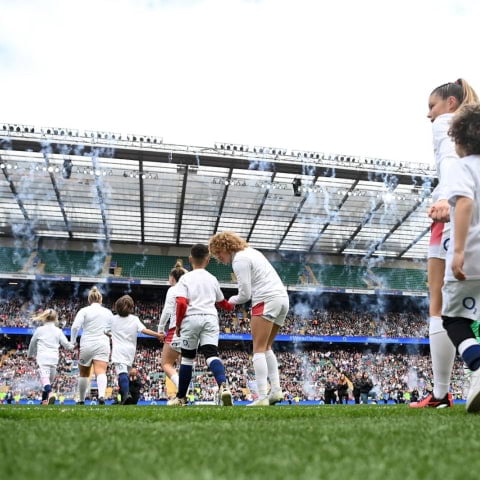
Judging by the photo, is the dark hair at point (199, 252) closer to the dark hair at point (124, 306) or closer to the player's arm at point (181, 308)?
the player's arm at point (181, 308)

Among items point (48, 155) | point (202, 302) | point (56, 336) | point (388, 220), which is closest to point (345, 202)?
point (388, 220)

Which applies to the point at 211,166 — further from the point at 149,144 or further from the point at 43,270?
the point at 43,270

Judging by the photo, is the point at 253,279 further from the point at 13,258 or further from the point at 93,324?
the point at 13,258

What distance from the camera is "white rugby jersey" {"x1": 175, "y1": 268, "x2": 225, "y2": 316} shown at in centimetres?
666

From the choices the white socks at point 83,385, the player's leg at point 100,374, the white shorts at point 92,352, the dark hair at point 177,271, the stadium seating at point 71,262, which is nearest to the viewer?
the dark hair at point 177,271

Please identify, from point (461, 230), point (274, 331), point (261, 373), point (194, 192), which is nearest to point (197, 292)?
point (274, 331)

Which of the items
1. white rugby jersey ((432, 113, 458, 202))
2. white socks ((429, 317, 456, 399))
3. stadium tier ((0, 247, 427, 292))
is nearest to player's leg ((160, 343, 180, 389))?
white socks ((429, 317, 456, 399))

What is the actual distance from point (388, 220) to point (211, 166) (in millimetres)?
11925

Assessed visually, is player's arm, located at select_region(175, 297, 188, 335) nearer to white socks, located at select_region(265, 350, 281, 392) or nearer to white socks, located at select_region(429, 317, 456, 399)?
white socks, located at select_region(265, 350, 281, 392)

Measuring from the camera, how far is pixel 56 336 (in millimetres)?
10656

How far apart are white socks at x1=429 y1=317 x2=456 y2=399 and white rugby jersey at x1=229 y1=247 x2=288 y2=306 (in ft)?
6.43

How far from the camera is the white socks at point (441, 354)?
14.5 ft

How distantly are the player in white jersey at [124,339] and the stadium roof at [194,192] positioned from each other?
726 inches

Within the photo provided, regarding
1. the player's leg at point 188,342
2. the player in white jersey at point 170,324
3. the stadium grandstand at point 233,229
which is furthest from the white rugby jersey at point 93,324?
the stadium grandstand at point 233,229
